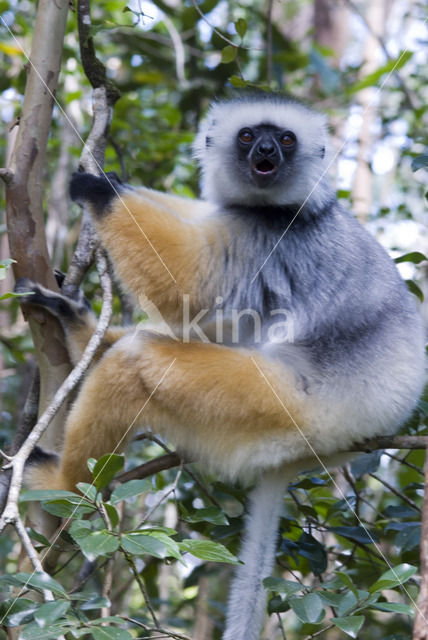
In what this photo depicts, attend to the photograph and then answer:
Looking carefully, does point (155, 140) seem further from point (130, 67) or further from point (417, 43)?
point (417, 43)

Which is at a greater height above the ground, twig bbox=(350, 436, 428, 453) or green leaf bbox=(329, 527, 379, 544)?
twig bbox=(350, 436, 428, 453)

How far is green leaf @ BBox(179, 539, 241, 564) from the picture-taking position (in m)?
2.46

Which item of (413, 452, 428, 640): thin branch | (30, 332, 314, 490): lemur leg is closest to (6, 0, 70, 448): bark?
(30, 332, 314, 490): lemur leg

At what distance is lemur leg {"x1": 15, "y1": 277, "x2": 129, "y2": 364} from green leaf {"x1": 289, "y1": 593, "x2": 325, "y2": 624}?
1707 millimetres

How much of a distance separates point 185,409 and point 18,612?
1.41m

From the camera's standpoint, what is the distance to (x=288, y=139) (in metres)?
4.39

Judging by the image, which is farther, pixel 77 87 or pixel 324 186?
pixel 77 87

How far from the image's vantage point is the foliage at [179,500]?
250 centimetres

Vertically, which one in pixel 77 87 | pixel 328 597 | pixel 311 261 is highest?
pixel 77 87

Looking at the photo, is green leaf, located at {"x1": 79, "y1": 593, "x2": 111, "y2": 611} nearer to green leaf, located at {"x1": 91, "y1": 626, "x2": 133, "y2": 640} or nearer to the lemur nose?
green leaf, located at {"x1": 91, "y1": 626, "x2": 133, "y2": 640}

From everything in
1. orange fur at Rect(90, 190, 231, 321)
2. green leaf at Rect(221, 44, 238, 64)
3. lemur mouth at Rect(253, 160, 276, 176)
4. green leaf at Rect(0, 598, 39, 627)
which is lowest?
green leaf at Rect(0, 598, 39, 627)

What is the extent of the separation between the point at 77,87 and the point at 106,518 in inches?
220

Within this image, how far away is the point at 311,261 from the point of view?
3988 millimetres

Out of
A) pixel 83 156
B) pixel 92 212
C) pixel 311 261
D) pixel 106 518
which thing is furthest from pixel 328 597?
pixel 83 156
